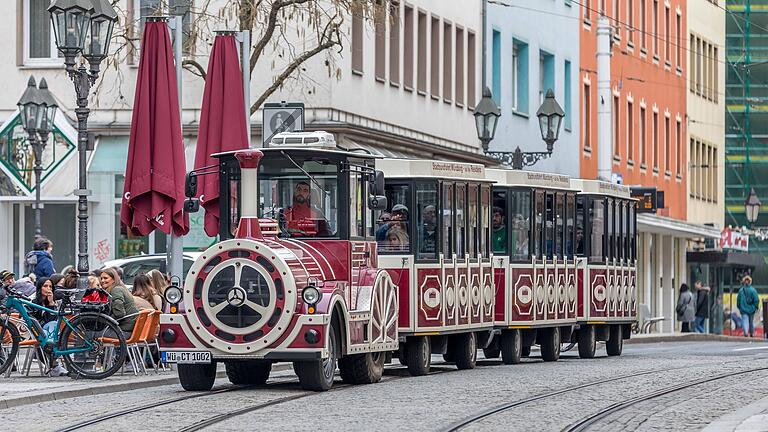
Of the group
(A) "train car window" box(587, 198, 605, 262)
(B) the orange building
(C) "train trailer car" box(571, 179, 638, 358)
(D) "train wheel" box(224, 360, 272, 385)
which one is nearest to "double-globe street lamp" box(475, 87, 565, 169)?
(C) "train trailer car" box(571, 179, 638, 358)

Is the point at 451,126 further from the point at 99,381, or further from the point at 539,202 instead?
the point at 99,381

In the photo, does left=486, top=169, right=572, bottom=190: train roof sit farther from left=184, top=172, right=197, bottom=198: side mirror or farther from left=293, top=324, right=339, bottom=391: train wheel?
left=293, top=324, right=339, bottom=391: train wheel

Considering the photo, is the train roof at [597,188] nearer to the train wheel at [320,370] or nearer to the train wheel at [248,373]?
the train wheel at [248,373]

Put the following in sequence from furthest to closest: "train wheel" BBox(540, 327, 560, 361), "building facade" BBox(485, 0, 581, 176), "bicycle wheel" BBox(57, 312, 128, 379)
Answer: "building facade" BBox(485, 0, 581, 176) < "train wheel" BBox(540, 327, 560, 361) < "bicycle wheel" BBox(57, 312, 128, 379)

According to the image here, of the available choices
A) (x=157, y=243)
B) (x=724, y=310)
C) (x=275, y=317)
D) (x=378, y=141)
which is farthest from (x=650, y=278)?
(x=275, y=317)

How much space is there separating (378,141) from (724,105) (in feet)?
130

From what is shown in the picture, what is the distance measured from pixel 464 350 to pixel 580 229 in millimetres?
6104

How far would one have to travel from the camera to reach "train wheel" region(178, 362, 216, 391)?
834 inches

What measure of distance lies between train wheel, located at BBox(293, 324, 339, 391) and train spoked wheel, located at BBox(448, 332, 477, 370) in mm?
6103

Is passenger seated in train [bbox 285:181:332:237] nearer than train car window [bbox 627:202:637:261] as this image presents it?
Yes

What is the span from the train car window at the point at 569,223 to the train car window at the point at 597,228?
62 centimetres

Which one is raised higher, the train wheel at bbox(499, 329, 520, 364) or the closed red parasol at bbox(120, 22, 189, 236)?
the closed red parasol at bbox(120, 22, 189, 236)

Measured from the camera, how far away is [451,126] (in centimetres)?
4909

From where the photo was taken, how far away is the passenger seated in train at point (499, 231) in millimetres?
29250
